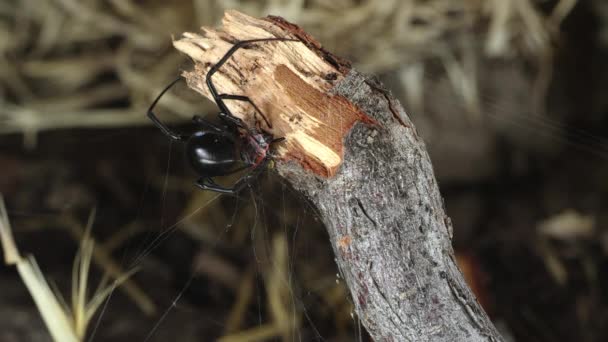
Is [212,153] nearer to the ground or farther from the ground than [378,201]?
nearer to the ground

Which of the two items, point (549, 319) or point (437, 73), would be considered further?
point (437, 73)

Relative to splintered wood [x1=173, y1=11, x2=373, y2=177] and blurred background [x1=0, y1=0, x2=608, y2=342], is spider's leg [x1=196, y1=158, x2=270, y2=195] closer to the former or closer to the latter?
splintered wood [x1=173, y1=11, x2=373, y2=177]

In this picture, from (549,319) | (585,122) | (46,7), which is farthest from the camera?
(46,7)

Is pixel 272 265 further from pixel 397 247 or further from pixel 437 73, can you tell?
pixel 397 247

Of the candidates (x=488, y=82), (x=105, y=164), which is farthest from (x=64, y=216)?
(x=488, y=82)

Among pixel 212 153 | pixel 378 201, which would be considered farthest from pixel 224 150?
pixel 378 201

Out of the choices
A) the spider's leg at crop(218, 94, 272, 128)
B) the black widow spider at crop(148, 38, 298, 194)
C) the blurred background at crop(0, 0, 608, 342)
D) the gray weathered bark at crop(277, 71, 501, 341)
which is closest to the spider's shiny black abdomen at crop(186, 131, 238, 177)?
the black widow spider at crop(148, 38, 298, 194)

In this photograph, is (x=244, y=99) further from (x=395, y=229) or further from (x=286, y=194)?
(x=286, y=194)
